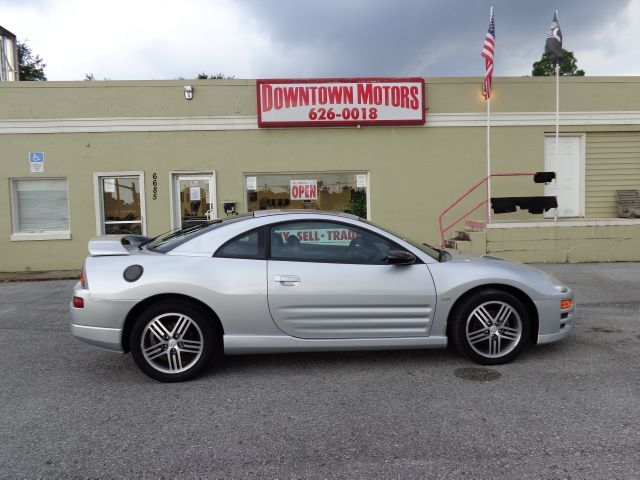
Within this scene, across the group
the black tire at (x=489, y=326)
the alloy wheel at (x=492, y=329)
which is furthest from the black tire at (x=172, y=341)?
the alloy wheel at (x=492, y=329)

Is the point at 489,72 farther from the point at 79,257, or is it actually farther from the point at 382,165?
the point at 79,257

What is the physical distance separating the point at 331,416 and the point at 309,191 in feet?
27.5

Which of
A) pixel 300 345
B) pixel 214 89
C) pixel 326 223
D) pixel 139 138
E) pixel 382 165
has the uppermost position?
pixel 214 89

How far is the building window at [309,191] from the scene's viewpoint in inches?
446

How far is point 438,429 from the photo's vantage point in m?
3.12

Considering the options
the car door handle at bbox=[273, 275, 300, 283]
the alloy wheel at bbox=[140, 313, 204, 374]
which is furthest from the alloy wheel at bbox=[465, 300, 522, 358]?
the alloy wheel at bbox=[140, 313, 204, 374]

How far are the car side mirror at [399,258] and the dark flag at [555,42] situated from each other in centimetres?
906

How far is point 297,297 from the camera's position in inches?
159

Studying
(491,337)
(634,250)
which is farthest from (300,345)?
(634,250)

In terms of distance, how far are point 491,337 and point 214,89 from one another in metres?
8.99

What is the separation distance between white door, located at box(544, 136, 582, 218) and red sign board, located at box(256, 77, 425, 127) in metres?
3.46

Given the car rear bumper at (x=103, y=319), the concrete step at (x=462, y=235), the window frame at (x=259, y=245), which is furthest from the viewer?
the concrete step at (x=462, y=235)

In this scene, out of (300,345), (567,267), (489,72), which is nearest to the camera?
(300,345)

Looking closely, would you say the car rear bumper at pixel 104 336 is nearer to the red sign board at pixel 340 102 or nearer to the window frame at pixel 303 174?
the window frame at pixel 303 174
